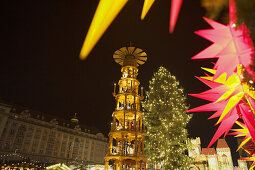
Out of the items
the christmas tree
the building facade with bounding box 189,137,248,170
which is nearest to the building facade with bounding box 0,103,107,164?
the christmas tree

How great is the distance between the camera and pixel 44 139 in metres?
56.5

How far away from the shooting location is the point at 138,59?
19.2 m

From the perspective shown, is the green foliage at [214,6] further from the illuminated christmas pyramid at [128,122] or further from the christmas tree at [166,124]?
the christmas tree at [166,124]

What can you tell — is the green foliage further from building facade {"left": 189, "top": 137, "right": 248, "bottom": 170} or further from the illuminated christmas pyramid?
building facade {"left": 189, "top": 137, "right": 248, "bottom": 170}

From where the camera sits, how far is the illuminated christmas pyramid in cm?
1481

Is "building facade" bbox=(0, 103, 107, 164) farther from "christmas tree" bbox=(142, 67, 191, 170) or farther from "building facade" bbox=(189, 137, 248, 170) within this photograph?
"building facade" bbox=(189, 137, 248, 170)

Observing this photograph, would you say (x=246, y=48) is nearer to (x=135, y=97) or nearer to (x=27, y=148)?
(x=135, y=97)

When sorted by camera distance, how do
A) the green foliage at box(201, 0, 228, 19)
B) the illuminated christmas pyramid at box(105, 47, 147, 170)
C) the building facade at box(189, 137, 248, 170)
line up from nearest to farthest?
the green foliage at box(201, 0, 228, 19)
the illuminated christmas pyramid at box(105, 47, 147, 170)
the building facade at box(189, 137, 248, 170)

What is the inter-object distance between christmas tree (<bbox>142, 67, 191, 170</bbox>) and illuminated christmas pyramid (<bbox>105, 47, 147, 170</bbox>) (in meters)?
1.03

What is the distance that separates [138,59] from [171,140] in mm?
9304

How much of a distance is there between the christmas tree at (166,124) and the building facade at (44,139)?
31.2 meters

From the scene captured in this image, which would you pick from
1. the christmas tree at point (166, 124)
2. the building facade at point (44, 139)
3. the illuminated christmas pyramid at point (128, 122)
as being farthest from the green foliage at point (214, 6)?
the building facade at point (44, 139)

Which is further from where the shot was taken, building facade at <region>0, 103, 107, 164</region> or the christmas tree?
building facade at <region>0, 103, 107, 164</region>

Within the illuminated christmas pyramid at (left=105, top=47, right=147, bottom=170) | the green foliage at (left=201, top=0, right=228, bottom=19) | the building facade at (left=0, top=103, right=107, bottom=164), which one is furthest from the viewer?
the building facade at (left=0, top=103, right=107, bottom=164)
